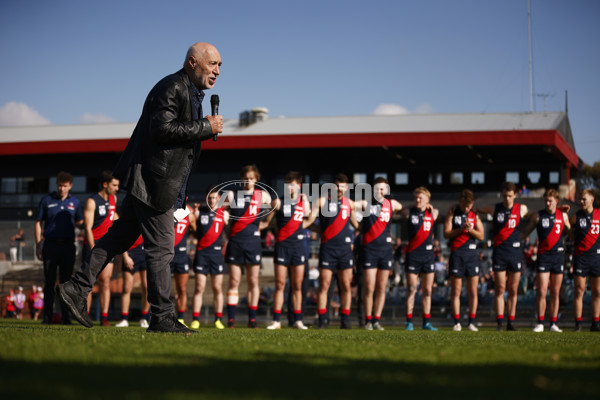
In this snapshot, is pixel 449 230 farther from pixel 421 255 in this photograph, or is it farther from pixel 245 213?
pixel 245 213

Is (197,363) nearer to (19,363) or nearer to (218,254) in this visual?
(19,363)

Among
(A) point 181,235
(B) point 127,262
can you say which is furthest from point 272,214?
(B) point 127,262

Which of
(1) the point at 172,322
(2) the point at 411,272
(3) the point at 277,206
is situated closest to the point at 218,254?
(3) the point at 277,206

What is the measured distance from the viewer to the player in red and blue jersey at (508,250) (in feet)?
42.7

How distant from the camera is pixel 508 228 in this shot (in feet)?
43.2

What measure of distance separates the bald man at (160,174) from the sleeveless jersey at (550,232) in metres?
8.70

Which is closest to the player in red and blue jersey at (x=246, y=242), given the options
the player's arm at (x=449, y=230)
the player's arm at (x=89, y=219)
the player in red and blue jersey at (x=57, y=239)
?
the player's arm at (x=89, y=219)

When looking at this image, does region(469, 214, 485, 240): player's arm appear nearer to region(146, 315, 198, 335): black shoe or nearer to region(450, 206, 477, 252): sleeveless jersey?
region(450, 206, 477, 252): sleeveless jersey

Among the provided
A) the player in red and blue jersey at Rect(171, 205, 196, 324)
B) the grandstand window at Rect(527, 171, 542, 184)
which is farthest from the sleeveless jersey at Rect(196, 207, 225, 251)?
the grandstand window at Rect(527, 171, 542, 184)

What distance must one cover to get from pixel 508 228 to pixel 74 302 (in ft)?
30.0

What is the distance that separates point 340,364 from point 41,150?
43752mm

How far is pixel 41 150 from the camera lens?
4434cm

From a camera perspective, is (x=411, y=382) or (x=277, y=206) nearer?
(x=411, y=382)

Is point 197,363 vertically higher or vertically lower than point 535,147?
lower
